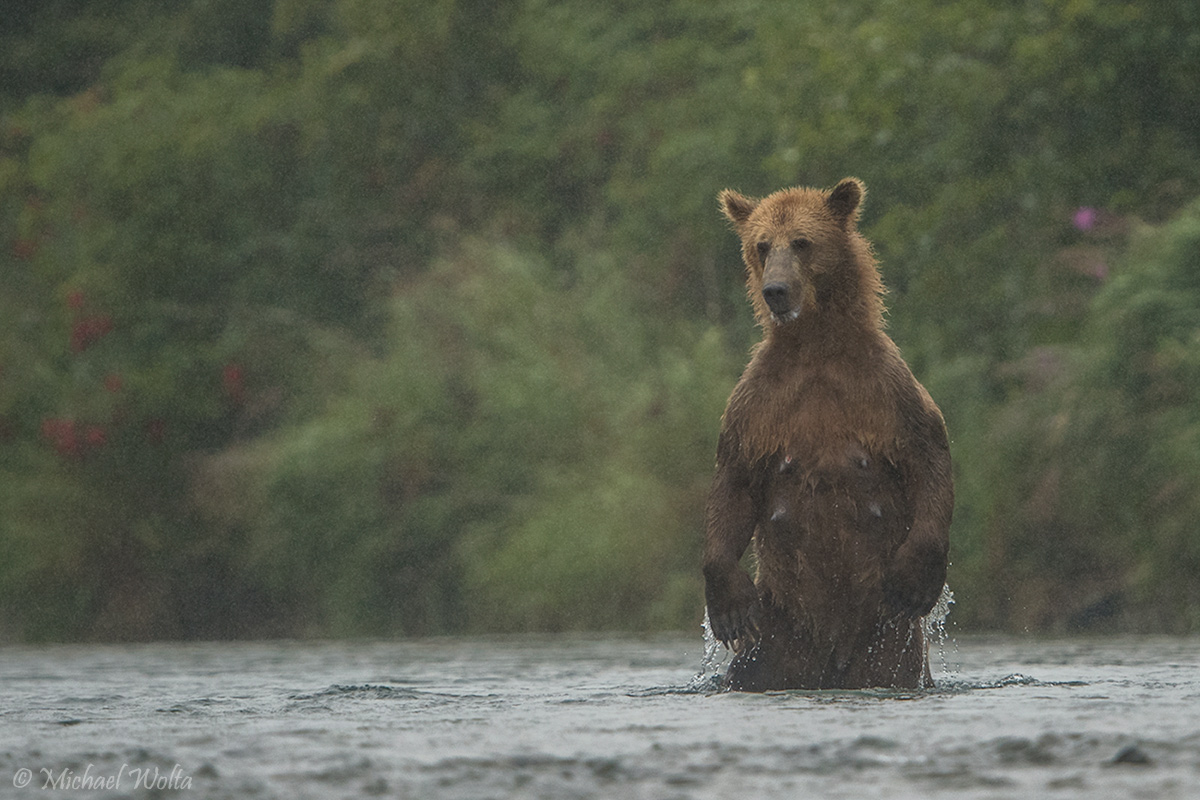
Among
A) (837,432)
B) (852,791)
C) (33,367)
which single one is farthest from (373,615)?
(852,791)

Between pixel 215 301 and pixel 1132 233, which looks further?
pixel 215 301

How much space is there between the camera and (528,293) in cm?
1820

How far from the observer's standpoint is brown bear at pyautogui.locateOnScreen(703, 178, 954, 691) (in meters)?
6.87

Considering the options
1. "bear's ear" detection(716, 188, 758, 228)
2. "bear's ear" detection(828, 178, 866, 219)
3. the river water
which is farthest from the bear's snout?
the river water

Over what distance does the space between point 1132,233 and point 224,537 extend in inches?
336

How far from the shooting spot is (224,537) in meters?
18.8

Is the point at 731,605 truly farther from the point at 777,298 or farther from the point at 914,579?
the point at 777,298

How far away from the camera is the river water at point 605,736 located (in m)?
4.52

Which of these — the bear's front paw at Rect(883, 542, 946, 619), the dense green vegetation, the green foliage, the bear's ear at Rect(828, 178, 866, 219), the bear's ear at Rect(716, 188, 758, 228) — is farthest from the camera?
the dense green vegetation

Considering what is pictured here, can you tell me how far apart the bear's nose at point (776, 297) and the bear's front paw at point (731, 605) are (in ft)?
2.82

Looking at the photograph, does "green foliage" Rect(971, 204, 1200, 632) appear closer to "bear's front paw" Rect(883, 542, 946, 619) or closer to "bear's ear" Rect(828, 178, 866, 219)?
"bear's ear" Rect(828, 178, 866, 219)

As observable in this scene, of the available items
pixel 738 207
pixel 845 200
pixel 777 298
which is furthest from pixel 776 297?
pixel 738 207

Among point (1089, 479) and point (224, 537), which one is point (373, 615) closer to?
point (224, 537)

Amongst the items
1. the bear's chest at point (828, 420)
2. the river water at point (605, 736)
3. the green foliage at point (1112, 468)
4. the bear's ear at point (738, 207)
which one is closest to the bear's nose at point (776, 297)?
the bear's chest at point (828, 420)
